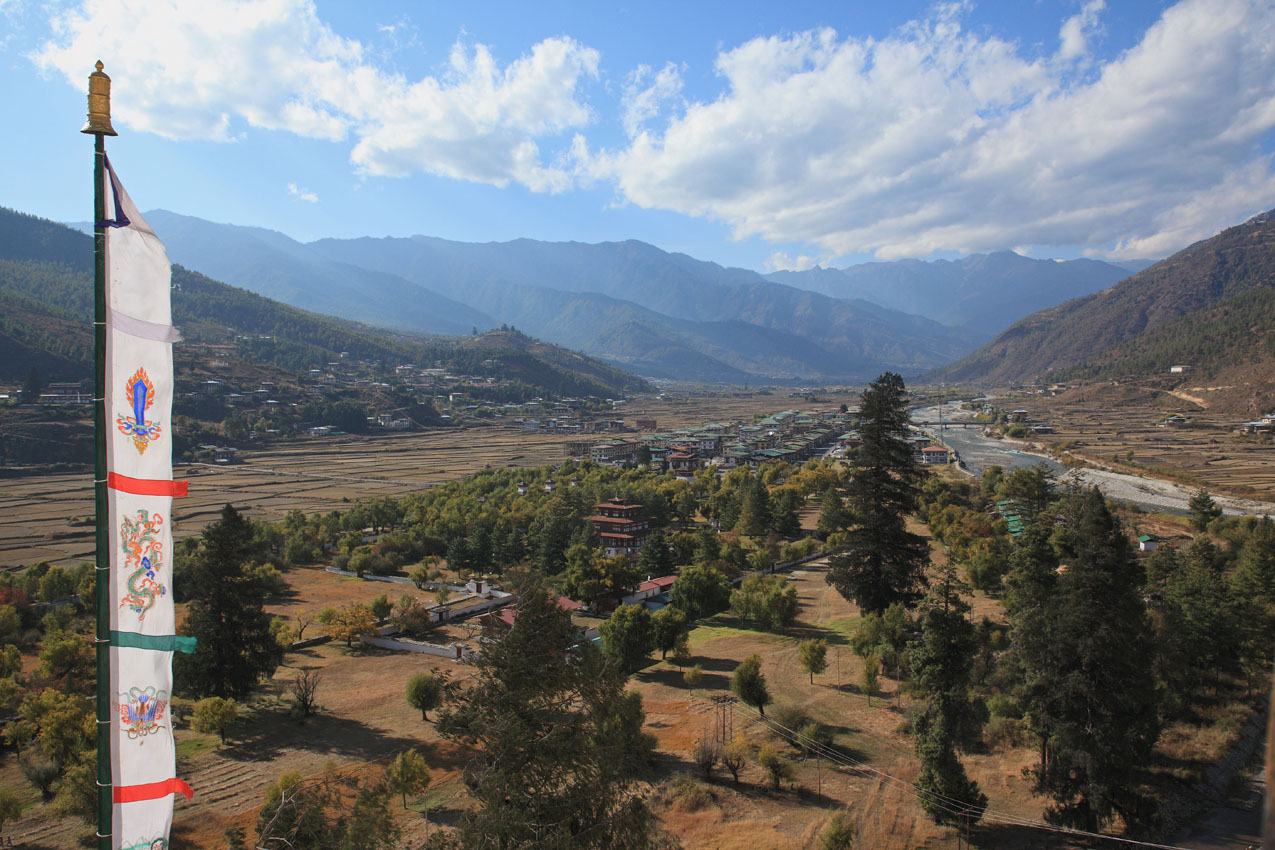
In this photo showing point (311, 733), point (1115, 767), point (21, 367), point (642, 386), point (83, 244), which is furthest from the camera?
point (642, 386)

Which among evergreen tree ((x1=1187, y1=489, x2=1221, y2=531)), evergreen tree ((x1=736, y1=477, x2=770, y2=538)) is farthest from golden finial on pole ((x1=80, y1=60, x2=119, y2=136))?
evergreen tree ((x1=1187, y1=489, x2=1221, y2=531))

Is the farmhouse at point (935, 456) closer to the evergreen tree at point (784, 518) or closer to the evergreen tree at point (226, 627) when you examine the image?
the evergreen tree at point (784, 518)

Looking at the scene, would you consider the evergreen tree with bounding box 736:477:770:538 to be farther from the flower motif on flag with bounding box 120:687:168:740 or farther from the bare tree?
the flower motif on flag with bounding box 120:687:168:740

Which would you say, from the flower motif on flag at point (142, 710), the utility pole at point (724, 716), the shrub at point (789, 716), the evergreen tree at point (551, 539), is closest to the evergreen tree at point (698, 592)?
the evergreen tree at point (551, 539)

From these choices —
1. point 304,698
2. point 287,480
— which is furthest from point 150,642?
point 287,480

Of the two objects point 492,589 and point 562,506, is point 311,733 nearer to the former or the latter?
point 492,589

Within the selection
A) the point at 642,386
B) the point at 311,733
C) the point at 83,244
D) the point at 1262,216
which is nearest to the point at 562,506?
the point at 311,733

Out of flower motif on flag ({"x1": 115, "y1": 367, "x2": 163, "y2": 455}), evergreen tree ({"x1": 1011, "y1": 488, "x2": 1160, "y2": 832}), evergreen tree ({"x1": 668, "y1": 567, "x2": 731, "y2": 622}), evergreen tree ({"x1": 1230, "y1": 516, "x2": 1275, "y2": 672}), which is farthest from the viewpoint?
evergreen tree ({"x1": 668, "y1": 567, "x2": 731, "y2": 622})
